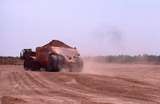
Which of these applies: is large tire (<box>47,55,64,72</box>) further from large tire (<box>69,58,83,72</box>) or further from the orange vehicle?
large tire (<box>69,58,83,72</box>)

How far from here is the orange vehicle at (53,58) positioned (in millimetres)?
37906

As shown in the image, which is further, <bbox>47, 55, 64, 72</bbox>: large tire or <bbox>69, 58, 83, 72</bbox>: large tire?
<bbox>69, 58, 83, 72</bbox>: large tire

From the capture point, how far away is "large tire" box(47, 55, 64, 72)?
123 ft

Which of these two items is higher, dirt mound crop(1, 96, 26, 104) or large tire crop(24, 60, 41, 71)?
large tire crop(24, 60, 41, 71)

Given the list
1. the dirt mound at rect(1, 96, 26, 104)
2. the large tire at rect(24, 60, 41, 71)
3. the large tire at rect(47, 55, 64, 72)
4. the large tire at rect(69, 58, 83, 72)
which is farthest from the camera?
the large tire at rect(24, 60, 41, 71)

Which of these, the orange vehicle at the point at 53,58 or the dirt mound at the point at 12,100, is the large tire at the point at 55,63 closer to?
the orange vehicle at the point at 53,58

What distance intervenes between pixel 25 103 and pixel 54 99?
135 cm

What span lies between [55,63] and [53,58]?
48 cm

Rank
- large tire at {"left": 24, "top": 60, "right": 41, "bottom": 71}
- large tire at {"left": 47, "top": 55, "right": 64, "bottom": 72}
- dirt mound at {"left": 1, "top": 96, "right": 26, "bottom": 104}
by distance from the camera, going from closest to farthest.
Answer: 1. dirt mound at {"left": 1, "top": 96, "right": 26, "bottom": 104}
2. large tire at {"left": 47, "top": 55, "right": 64, "bottom": 72}
3. large tire at {"left": 24, "top": 60, "right": 41, "bottom": 71}

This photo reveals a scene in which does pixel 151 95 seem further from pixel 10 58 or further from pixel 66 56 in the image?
pixel 10 58

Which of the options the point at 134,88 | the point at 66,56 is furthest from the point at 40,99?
the point at 66,56

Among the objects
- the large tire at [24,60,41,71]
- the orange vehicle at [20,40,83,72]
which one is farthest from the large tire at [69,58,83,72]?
the large tire at [24,60,41,71]

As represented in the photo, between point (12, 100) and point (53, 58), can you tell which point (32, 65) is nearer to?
point (53, 58)

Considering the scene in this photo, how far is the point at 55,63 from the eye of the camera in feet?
123
